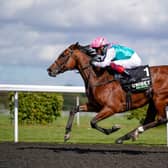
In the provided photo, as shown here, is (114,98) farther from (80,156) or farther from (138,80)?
(80,156)

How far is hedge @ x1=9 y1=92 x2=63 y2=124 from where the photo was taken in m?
17.4

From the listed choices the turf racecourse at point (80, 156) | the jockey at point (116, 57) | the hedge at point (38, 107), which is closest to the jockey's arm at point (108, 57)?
the jockey at point (116, 57)

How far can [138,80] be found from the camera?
31.7ft

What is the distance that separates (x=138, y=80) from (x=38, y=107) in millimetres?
8490

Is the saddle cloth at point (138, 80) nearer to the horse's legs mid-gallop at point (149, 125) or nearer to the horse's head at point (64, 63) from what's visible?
the horse's legs mid-gallop at point (149, 125)

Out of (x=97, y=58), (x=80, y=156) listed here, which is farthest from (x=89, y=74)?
(x=80, y=156)

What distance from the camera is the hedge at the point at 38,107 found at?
17.4 metres

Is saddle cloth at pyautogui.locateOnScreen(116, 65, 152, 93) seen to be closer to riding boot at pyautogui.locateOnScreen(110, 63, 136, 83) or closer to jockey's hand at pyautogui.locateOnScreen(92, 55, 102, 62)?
riding boot at pyautogui.locateOnScreen(110, 63, 136, 83)

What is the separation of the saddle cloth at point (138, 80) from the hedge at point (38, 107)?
7.70m

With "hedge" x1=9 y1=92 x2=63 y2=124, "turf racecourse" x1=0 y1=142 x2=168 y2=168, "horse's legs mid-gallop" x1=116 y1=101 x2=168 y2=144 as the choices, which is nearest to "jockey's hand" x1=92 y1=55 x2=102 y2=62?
"horse's legs mid-gallop" x1=116 y1=101 x2=168 y2=144

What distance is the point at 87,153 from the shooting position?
960cm

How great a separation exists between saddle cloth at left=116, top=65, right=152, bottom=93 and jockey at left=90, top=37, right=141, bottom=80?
93mm

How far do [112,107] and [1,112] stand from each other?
17.2 m

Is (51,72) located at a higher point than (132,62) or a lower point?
lower
